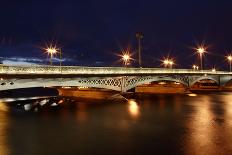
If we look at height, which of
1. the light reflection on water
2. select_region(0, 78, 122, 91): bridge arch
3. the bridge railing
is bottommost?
the light reflection on water

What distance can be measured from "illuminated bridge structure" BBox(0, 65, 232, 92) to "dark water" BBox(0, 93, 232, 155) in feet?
17.6

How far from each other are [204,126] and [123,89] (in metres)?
36.5

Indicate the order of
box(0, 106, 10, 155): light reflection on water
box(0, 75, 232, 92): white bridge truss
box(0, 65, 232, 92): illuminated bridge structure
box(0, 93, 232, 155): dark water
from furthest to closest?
box(0, 75, 232, 92): white bridge truss, box(0, 65, 232, 92): illuminated bridge structure, box(0, 93, 232, 155): dark water, box(0, 106, 10, 155): light reflection on water

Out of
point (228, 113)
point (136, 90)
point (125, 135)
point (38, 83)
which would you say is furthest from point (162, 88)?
point (125, 135)

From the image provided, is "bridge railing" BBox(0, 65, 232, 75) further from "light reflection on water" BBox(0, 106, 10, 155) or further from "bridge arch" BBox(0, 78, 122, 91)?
"light reflection on water" BBox(0, 106, 10, 155)

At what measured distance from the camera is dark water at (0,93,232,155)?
3039cm

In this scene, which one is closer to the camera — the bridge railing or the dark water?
the dark water

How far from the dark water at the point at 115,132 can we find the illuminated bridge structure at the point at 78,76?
212 inches

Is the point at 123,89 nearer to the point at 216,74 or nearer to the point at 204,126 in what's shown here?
the point at 204,126

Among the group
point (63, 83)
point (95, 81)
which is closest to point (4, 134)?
point (63, 83)

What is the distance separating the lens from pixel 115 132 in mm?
39031

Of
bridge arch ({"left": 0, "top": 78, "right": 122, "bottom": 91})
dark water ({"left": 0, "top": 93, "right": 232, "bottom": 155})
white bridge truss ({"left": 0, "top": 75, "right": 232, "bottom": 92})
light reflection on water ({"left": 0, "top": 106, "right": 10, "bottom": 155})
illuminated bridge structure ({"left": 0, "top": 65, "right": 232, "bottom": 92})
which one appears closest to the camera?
light reflection on water ({"left": 0, "top": 106, "right": 10, "bottom": 155})

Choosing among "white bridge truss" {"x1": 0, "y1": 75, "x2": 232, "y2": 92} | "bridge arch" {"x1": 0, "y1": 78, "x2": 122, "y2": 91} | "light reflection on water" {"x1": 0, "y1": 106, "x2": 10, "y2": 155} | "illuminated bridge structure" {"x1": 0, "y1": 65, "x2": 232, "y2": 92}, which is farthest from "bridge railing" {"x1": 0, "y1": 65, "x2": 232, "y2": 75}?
"light reflection on water" {"x1": 0, "y1": 106, "x2": 10, "y2": 155}

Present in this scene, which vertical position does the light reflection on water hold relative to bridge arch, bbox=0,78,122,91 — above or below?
below
